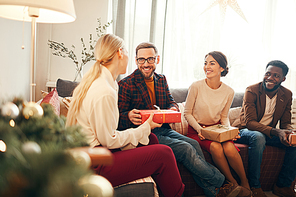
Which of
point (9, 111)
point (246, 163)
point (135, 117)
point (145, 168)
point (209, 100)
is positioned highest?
point (9, 111)

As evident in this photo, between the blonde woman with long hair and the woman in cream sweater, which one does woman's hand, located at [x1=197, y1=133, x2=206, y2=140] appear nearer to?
the woman in cream sweater

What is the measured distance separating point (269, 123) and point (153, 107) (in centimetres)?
131

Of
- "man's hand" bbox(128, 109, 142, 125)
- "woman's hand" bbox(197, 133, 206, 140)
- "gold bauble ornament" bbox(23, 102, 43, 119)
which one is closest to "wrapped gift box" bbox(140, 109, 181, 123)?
"man's hand" bbox(128, 109, 142, 125)

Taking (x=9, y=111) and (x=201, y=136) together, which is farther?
(x=201, y=136)

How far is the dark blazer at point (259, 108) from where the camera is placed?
234 centimetres

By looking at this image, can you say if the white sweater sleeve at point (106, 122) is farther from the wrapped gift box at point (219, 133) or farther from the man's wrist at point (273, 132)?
the man's wrist at point (273, 132)

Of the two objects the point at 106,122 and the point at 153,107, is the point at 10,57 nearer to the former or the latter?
the point at 106,122

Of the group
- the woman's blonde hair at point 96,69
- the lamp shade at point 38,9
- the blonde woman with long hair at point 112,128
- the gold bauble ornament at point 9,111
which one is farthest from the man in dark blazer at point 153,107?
the gold bauble ornament at point 9,111

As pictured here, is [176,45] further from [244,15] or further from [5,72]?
[5,72]

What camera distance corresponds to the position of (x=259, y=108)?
239 centimetres

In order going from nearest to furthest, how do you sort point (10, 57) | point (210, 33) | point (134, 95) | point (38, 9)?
point (38, 9) → point (10, 57) → point (134, 95) → point (210, 33)

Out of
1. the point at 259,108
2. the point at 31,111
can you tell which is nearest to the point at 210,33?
the point at 259,108

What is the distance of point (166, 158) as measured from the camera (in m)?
1.41

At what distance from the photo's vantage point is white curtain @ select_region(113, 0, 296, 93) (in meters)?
3.38
